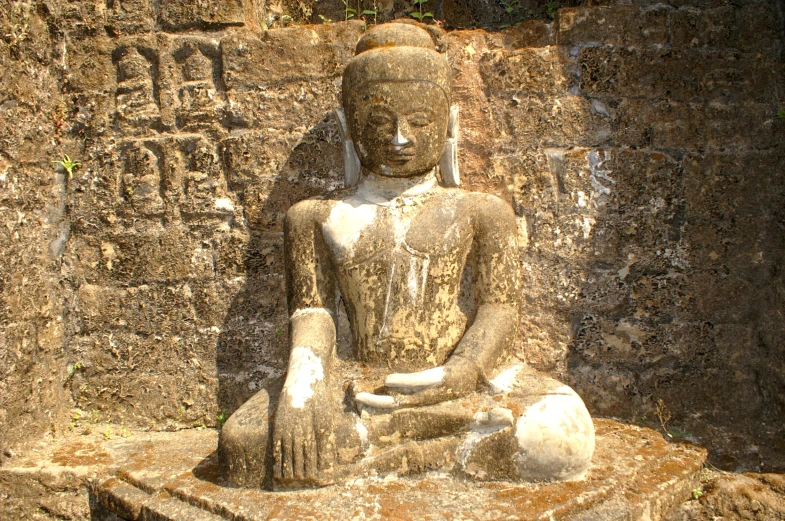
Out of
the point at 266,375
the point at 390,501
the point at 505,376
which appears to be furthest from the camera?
the point at 266,375

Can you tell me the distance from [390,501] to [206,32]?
8.96 ft

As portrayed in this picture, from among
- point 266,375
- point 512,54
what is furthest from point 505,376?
point 512,54

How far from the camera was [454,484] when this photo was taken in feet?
7.93

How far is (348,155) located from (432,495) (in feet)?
5.55

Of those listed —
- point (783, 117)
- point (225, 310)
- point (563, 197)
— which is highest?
point (783, 117)

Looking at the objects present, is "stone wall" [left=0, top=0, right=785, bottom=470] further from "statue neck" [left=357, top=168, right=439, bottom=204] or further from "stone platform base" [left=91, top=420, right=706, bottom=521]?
"stone platform base" [left=91, top=420, right=706, bottom=521]

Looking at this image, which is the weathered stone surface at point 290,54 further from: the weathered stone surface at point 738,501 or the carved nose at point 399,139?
the weathered stone surface at point 738,501

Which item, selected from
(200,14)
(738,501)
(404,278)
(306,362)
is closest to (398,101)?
(404,278)

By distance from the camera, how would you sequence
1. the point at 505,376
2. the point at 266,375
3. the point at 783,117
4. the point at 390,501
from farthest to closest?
1. the point at 266,375
2. the point at 783,117
3. the point at 505,376
4. the point at 390,501

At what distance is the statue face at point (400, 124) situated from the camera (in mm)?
2803

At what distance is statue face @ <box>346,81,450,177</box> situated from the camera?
2803 mm

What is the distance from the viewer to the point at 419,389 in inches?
98.7

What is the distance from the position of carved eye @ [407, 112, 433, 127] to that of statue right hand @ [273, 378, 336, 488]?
51.9 inches

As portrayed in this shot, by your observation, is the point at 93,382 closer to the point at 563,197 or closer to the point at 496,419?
the point at 496,419
